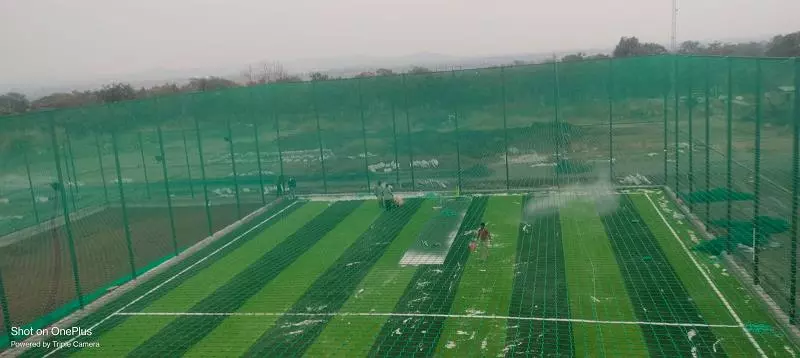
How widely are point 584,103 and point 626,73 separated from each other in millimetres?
1435

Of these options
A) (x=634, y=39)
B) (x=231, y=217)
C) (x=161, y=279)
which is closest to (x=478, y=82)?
(x=231, y=217)

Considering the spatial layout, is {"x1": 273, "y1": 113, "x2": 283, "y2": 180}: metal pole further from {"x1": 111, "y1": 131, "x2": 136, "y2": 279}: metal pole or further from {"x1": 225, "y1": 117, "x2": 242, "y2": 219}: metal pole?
{"x1": 111, "y1": 131, "x2": 136, "y2": 279}: metal pole

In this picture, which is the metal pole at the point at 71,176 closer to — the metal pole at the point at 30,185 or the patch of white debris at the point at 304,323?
the metal pole at the point at 30,185

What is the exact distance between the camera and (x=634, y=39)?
120 feet

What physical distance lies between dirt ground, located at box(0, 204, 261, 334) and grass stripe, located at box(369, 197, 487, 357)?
5.81 m

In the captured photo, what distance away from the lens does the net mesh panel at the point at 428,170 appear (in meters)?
9.48

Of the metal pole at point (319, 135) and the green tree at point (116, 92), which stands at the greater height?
the green tree at point (116, 92)

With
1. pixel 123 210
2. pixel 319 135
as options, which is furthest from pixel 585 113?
pixel 123 210

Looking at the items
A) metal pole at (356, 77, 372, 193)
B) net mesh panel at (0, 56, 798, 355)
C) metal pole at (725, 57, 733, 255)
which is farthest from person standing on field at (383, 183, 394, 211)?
metal pole at (725, 57, 733, 255)

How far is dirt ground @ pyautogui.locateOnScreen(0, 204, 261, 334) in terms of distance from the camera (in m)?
10.6

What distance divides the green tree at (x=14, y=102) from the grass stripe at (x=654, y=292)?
24801mm

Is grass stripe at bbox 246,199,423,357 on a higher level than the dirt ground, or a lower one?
lower

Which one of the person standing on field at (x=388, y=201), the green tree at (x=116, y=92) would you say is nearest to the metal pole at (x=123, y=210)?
the person standing on field at (x=388, y=201)

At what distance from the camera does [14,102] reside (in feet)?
92.7
